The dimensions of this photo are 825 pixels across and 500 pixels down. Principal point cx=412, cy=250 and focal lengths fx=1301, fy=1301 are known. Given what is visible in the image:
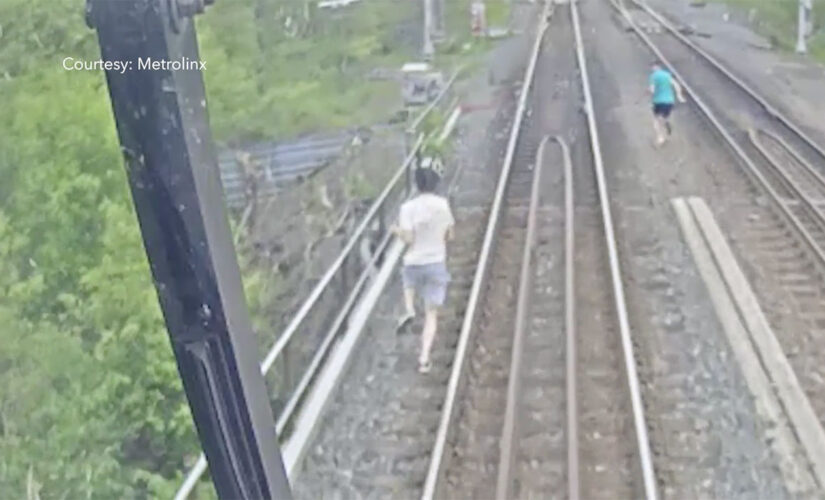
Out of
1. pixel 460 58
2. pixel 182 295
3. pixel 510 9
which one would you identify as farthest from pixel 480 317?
pixel 510 9

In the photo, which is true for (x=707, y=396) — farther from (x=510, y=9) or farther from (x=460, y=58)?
(x=510, y=9)

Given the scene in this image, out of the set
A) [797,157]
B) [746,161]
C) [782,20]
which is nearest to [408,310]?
[746,161]

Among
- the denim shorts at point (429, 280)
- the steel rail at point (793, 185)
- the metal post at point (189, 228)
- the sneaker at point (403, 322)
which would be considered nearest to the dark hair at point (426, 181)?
the denim shorts at point (429, 280)

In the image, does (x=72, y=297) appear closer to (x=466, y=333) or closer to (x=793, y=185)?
(x=466, y=333)

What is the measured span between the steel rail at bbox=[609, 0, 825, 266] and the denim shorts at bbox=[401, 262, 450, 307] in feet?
5.85

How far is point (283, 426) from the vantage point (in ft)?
10.2

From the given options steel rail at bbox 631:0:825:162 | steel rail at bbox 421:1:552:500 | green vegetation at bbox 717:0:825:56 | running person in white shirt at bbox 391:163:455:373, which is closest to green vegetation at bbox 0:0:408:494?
running person in white shirt at bbox 391:163:455:373

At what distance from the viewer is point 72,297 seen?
3.46 meters

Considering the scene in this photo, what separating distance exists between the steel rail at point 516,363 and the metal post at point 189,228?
208 cm

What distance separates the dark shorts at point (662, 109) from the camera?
24.1 feet

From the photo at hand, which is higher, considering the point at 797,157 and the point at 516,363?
the point at 516,363

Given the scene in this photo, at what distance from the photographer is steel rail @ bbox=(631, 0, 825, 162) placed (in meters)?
7.40

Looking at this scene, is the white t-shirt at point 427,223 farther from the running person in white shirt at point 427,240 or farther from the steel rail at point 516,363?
the steel rail at point 516,363

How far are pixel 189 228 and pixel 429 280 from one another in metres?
2.82
